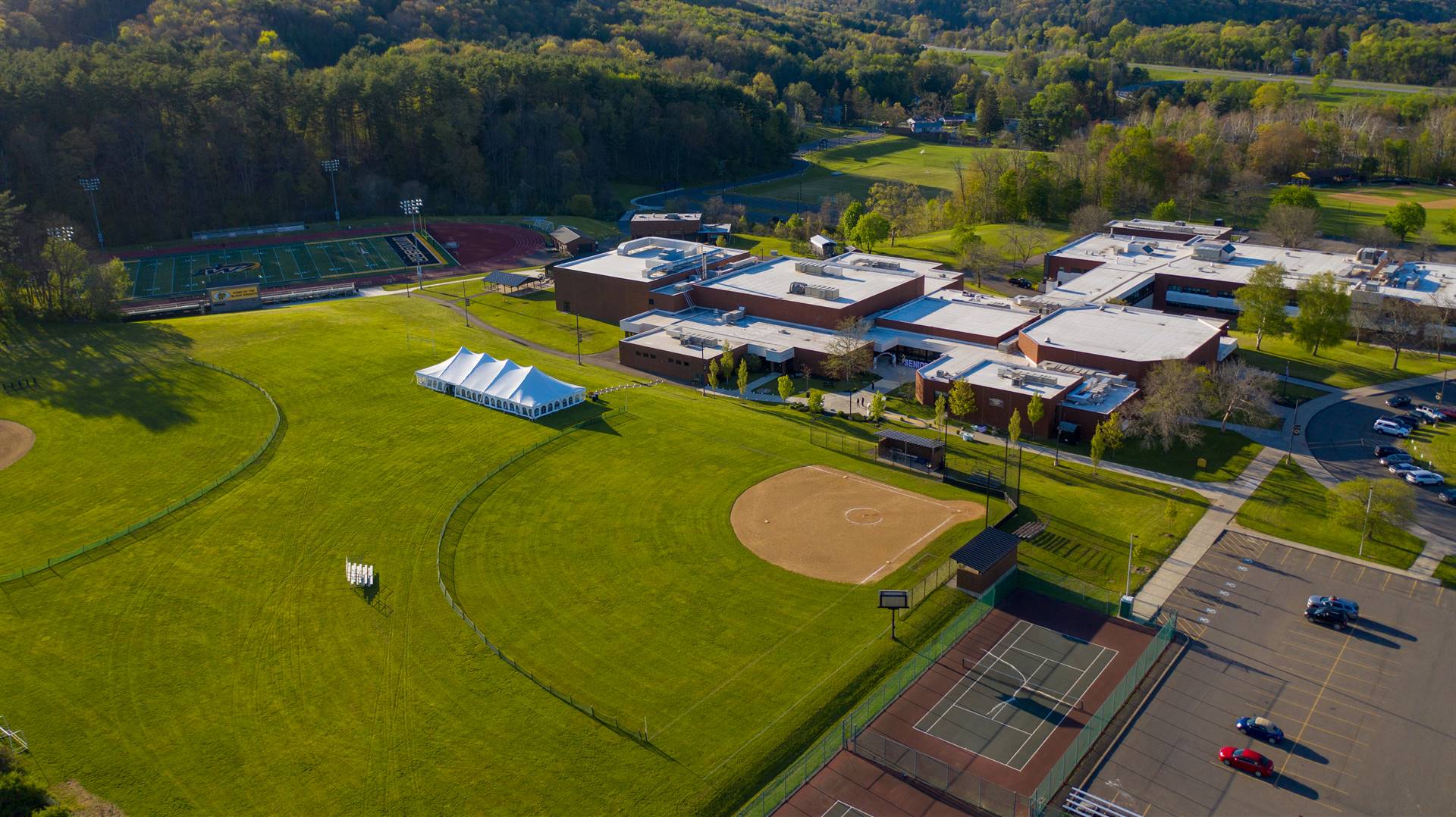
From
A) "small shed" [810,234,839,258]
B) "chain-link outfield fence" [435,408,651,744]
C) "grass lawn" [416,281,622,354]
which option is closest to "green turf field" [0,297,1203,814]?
→ "chain-link outfield fence" [435,408,651,744]

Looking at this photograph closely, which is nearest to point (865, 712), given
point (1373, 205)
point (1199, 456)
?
point (1199, 456)

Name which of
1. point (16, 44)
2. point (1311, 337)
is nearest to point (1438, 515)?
point (1311, 337)

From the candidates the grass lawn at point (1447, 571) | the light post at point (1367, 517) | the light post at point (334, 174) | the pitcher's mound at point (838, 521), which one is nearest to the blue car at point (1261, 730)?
the pitcher's mound at point (838, 521)

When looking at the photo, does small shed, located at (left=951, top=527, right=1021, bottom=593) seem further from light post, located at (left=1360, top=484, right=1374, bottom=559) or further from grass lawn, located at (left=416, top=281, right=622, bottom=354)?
grass lawn, located at (left=416, top=281, right=622, bottom=354)

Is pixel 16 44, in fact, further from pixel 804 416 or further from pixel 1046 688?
pixel 1046 688

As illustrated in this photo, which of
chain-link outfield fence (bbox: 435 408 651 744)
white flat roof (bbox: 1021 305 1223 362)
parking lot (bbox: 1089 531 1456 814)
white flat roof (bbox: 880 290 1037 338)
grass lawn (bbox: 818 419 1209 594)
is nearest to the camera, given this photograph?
parking lot (bbox: 1089 531 1456 814)

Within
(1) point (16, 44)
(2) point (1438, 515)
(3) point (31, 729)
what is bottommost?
(2) point (1438, 515)
